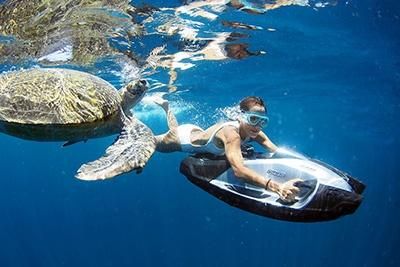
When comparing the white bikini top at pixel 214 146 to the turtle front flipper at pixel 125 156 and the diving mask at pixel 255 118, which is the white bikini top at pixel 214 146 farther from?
the turtle front flipper at pixel 125 156

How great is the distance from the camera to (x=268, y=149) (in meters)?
7.29

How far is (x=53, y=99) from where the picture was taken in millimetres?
5770

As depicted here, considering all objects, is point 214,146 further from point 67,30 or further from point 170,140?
point 67,30

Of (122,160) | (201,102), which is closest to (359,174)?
(201,102)

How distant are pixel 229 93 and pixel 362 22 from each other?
10.2m

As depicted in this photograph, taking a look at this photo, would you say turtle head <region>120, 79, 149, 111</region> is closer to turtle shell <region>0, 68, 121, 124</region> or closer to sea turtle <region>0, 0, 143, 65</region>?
turtle shell <region>0, 68, 121, 124</region>

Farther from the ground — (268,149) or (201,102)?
(268,149)

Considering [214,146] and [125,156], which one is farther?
[214,146]

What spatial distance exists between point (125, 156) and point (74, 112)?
1.20m

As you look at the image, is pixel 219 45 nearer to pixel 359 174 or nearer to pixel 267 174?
pixel 267 174

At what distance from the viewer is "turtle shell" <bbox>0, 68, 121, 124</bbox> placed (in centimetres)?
561

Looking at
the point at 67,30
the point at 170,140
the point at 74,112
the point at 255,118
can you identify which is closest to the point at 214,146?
the point at 255,118

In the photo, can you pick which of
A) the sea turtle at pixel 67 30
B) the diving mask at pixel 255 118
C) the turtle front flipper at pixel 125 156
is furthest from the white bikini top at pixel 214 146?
the sea turtle at pixel 67 30

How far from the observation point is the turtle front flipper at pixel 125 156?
4848 millimetres
